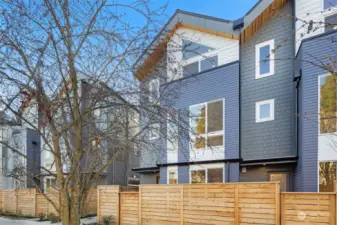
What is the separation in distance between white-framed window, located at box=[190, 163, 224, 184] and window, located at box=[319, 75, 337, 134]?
4.01 metres

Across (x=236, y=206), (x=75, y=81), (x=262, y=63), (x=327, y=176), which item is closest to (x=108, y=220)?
(x=236, y=206)

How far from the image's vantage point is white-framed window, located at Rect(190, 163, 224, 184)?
12.0m

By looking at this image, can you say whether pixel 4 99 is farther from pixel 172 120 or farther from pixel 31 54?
pixel 172 120

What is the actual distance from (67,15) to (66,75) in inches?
21.1

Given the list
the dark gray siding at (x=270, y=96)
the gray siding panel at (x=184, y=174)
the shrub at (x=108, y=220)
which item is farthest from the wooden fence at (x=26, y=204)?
the dark gray siding at (x=270, y=96)

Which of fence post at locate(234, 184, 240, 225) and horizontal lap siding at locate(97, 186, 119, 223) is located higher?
fence post at locate(234, 184, 240, 225)

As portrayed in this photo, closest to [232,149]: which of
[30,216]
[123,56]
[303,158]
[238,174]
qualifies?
[238,174]

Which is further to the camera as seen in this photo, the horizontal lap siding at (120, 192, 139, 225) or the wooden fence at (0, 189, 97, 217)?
the wooden fence at (0, 189, 97, 217)

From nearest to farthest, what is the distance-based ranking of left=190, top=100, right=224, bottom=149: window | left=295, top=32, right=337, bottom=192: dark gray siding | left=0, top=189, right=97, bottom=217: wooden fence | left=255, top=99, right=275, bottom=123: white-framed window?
1. left=295, top=32, right=337, bottom=192: dark gray siding
2. left=255, top=99, right=275, bottom=123: white-framed window
3. left=190, top=100, right=224, bottom=149: window
4. left=0, top=189, right=97, bottom=217: wooden fence

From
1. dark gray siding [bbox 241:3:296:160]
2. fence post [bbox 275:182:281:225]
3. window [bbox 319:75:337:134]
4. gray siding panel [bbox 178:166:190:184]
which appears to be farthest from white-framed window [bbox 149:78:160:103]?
gray siding panel [bbox 178:166:190:184]

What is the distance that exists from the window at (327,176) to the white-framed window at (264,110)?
2.57m

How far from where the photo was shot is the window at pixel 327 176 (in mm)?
9386

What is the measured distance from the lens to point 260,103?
11812mm

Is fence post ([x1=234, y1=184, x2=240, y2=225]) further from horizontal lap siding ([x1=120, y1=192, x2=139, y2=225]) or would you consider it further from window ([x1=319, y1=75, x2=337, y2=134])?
horizontal lap siding ([x1=120, y1=192, x2=139, y2=225])
